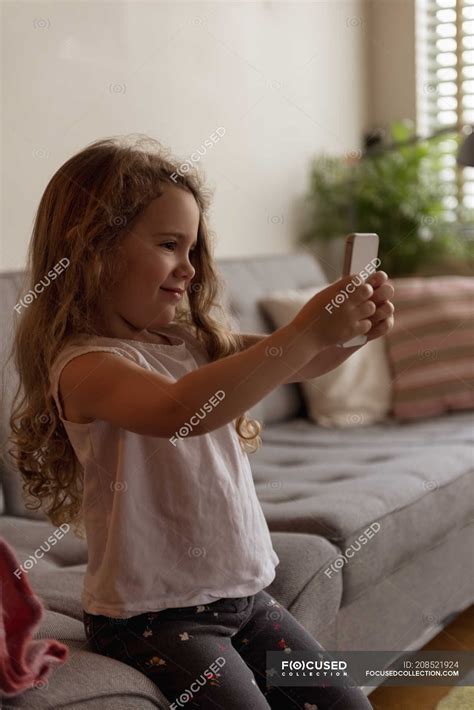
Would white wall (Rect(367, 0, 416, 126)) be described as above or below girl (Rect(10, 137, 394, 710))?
above

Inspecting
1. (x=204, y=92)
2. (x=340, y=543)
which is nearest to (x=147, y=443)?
(x=340, y=543)

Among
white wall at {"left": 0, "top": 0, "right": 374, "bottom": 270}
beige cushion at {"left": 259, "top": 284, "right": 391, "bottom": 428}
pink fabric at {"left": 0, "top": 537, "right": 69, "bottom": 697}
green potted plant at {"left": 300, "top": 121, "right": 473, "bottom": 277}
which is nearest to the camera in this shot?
pink fabric at {"left": 0, "top": 537, "right": 69, "bottom": 697}

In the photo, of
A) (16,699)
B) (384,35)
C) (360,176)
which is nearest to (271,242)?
(360,176)

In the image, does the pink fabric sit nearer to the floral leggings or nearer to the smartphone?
the floral leggings

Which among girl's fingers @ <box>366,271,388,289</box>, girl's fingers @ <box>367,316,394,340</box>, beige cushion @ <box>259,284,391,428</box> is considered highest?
girl's fingers @ <box>366,271,388,289</box>

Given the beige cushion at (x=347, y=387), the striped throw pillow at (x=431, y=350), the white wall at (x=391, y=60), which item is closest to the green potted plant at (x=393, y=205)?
the white wall at (x=391, y=60)

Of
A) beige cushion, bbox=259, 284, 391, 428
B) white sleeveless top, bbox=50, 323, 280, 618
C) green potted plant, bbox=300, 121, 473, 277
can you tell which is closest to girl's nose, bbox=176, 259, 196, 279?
white sleeveless top, bbox=50, 323, 280, 618

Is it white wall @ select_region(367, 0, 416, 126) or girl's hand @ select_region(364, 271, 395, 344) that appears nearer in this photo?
girl's hand @ select_region(364, 271, 395, 344)

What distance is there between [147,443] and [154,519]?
85 millimetres

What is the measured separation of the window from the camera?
12.1 ft

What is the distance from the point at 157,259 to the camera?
114 centimetres

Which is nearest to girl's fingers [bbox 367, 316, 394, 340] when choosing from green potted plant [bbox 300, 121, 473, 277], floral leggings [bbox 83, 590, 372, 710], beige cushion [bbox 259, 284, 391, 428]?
floral leggings [bbox 83, 590, 372, 710]

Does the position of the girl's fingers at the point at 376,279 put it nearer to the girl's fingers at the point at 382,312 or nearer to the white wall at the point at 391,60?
the girl's fingers at the point at 382,312

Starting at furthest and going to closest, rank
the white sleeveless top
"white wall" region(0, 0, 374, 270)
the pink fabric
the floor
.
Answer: "white wall" region(0, 0, 374, 270) < the floor < the white sleeveless top < the pink fabric
